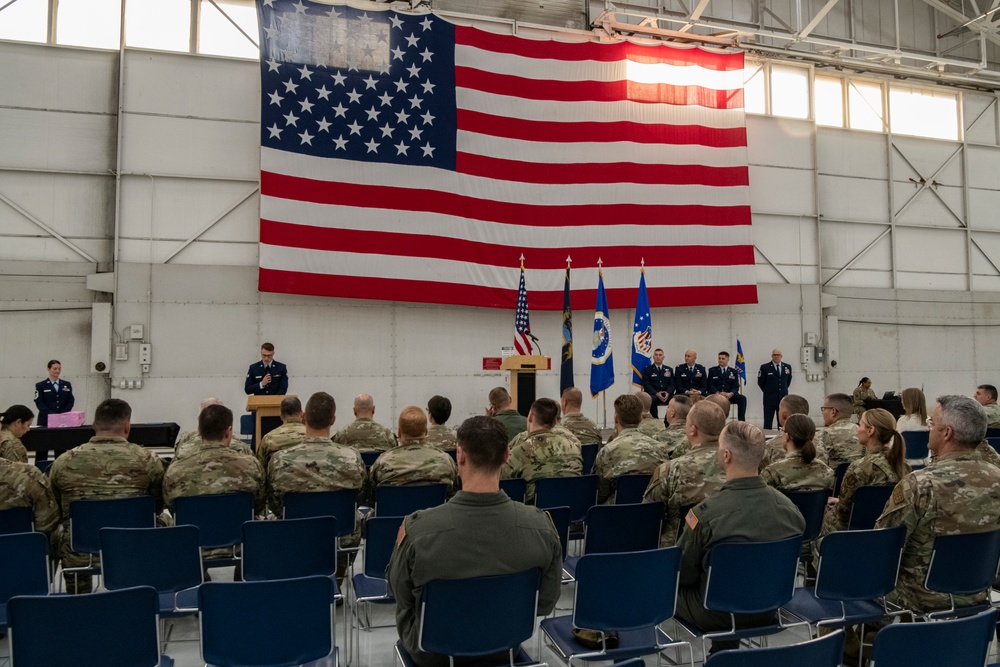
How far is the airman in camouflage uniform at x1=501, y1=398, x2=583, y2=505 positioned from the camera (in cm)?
463

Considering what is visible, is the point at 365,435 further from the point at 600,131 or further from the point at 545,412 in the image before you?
the point at 600,131

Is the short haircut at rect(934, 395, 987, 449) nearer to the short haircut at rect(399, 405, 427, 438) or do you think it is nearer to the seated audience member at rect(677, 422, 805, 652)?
the seated audience member at rect(677, 422, 805, 652)

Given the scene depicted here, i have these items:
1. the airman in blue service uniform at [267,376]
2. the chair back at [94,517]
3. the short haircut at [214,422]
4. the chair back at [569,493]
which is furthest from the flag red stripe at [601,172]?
the chair back at [94,517]

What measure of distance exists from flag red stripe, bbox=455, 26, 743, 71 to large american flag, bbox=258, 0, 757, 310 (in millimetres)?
25

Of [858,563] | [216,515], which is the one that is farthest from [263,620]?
[858,563]

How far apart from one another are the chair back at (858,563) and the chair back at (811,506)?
2.15 feet

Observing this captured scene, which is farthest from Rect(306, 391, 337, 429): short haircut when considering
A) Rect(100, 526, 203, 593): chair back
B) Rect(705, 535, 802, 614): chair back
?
Rect(705, 535, 802, 614): chair back

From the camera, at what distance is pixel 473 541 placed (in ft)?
7.53

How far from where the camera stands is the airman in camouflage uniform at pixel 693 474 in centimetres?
353

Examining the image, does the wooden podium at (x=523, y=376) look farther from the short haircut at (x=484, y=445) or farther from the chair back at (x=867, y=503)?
the short haircut at (x=484, y=445)

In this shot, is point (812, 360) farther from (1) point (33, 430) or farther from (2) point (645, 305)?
(1) point (33, 430)

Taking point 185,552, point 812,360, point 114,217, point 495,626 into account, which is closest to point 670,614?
point 495,626

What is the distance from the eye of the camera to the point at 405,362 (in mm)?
11594

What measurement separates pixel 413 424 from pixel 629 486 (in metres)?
1.39
